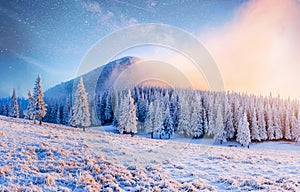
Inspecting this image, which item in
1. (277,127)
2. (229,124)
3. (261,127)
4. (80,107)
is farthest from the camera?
(277,127)

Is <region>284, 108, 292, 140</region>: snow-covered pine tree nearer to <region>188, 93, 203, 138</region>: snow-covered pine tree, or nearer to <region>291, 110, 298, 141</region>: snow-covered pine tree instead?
<region>291, 110, 298, 141</region>: snow-covered pine tree

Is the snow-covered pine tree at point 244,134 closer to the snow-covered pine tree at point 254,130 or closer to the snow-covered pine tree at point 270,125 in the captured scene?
the snow-covered pine tree at point 254,130

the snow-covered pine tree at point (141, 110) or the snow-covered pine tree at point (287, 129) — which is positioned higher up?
the snow-covered pine tree at point (141, 110)

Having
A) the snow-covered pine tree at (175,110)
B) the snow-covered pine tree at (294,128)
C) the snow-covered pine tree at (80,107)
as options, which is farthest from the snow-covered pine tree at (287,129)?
the snow-covered pine tree at (80,107)

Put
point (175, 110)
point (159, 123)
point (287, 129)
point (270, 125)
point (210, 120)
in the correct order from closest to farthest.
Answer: point (159, 123) → point (210, 120) → point (270, 125) → point (287, 129) → point (175, 110)

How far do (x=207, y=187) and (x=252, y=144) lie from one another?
62.9m

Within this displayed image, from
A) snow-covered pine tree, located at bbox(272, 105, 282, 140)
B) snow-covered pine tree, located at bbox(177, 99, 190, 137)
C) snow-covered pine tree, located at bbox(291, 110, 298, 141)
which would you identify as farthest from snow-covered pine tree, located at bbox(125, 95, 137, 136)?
snow-covered pine tree, located at bbox(291, 110, 298, 141)

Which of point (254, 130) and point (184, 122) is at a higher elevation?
point (184, 122)

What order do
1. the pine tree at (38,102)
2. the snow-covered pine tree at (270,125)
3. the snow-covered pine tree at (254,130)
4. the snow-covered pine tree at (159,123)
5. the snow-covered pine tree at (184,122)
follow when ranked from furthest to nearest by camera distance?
the snow-covered pine tree at (270,125)
the snow-covered pine tree at (254,130)
the snow-covered pine tree at (184,122)
the snow-covered pine tree at (159,123)
the pine tree at (38,102)

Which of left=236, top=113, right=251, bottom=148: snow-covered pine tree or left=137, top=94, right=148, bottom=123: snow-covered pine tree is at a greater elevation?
left=137, top=94, right=148, bottom=123: snow-covered pine tree

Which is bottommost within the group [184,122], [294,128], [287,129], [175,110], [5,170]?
[287,129]

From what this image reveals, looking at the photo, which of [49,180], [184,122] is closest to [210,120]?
[184,122]

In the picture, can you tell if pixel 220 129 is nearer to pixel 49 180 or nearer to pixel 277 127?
pixel 277 127

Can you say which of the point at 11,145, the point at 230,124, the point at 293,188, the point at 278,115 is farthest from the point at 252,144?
the point at 11,145
